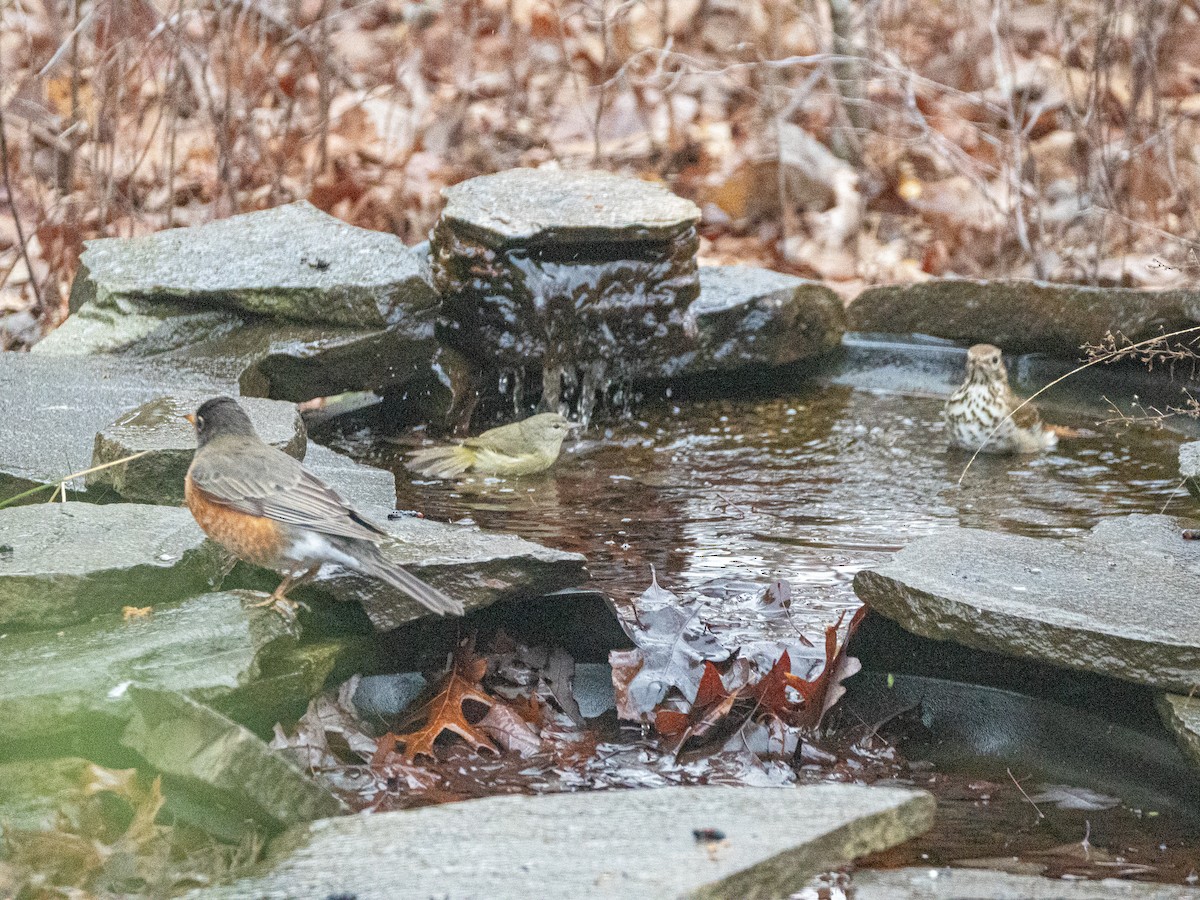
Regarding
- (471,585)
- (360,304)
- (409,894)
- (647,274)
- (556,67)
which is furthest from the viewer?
(556,67)

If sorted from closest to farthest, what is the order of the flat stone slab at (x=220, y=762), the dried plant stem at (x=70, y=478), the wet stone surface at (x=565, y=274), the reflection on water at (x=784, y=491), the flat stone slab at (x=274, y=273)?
the flat stone slab at (x=220, y=762), the dried plant stem at (x=70, y=478), the reflection on water at (x=784, y=491), the flat stone slab at (x=274, y=273), the wet stone surface at (x=565, y=274)

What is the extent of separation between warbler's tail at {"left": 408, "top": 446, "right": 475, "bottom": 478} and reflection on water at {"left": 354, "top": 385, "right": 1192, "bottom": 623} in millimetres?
107

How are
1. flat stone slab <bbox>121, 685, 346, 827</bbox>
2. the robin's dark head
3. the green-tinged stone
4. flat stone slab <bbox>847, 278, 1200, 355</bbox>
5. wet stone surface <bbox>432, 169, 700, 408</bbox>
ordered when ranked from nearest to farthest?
flat stone slab <bbox>121, 685, 346, 827</bbox>
the green-tinged stone
the robin's dark head
wet stone surface <bbox>432, 169, 700, 408</bbox>
flat stone slab <bbox>847, 278, 1200, 355</bbox>

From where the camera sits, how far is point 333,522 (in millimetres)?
3516

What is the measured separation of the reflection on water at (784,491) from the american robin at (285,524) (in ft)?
3.51

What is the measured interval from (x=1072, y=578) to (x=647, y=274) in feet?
11.2

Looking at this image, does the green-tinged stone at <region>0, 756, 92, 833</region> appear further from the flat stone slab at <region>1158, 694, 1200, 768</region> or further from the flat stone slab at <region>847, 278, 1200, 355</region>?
the flat stone slab at <region>847, 278, 1200, 355</region>

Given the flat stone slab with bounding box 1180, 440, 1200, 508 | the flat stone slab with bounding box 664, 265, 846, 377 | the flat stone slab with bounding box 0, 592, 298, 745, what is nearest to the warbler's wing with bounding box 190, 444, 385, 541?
the flat stone slab with bounding box 0, 592, 298, 745

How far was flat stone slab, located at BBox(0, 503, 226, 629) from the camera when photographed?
135 inches

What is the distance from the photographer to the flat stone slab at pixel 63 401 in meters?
4.70

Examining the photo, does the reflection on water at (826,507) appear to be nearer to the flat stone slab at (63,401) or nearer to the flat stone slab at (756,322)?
the flat stone slab at (756,322)

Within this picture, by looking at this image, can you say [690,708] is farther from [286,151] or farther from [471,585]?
[286,151]

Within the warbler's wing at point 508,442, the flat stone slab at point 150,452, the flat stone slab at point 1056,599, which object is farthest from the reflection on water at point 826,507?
the flat stone slab at point 150,452

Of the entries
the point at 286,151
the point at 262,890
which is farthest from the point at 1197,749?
the point at 286,151
